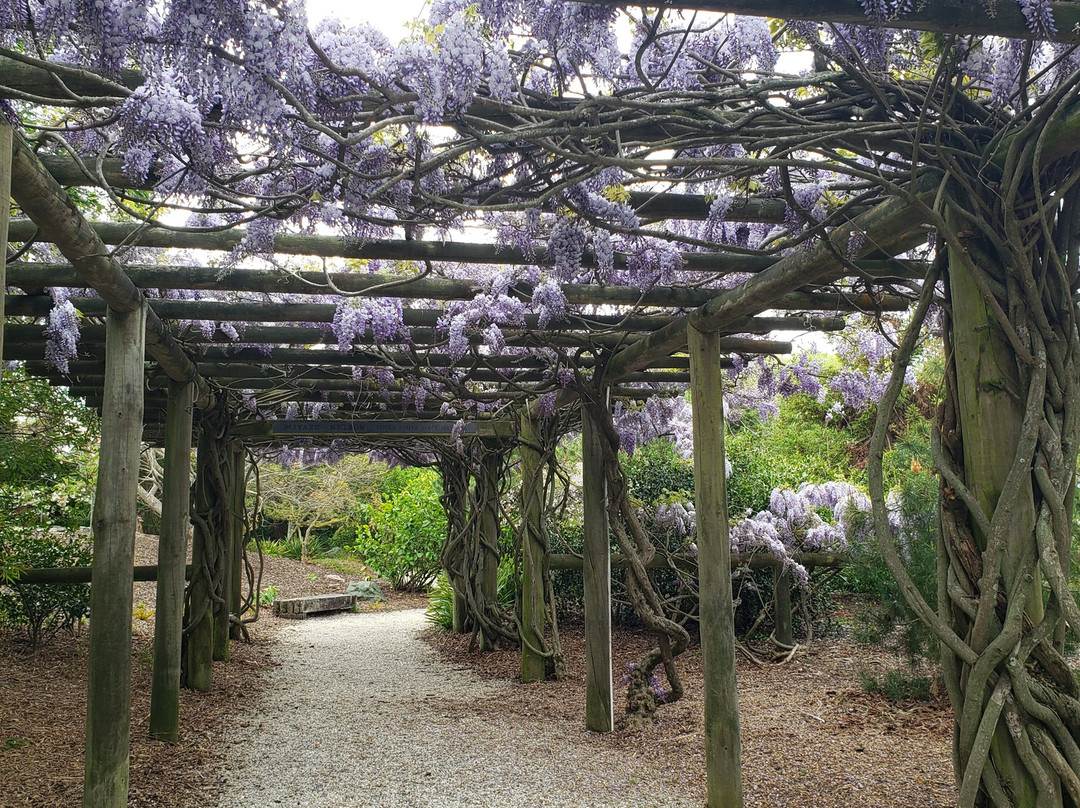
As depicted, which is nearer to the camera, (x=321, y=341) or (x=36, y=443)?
(x=321, y=341)

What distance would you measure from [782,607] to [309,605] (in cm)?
713

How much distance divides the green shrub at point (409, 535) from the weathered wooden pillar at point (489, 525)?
178 inches

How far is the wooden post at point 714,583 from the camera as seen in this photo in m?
3.12

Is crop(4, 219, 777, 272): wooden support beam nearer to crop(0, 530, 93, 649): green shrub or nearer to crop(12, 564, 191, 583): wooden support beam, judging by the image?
crop(12, 564, 191, 583): wooden support beam

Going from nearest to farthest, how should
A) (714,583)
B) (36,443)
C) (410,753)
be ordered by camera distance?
(714,583), (410,753), (36,443)

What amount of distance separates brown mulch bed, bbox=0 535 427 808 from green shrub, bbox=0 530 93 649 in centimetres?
15

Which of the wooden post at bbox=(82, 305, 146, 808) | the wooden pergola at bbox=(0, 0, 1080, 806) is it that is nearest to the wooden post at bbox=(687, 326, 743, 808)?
the wooden pergola at bbox=(0, 0, 1080, 806)

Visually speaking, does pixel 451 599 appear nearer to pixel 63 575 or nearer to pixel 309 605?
pixel 309 605

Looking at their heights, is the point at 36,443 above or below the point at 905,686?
above

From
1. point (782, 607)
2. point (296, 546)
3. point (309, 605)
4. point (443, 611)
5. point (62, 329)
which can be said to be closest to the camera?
point (62, 329)

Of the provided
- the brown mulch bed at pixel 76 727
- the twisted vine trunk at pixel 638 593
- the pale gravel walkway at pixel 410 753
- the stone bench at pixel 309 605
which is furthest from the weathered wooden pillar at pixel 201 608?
the stone bench at pixel 309 605

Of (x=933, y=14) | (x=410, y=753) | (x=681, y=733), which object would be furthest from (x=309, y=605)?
(x=933, y=14)

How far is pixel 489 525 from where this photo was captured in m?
7.71

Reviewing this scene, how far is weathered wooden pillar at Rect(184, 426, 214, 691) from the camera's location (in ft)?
18.1
